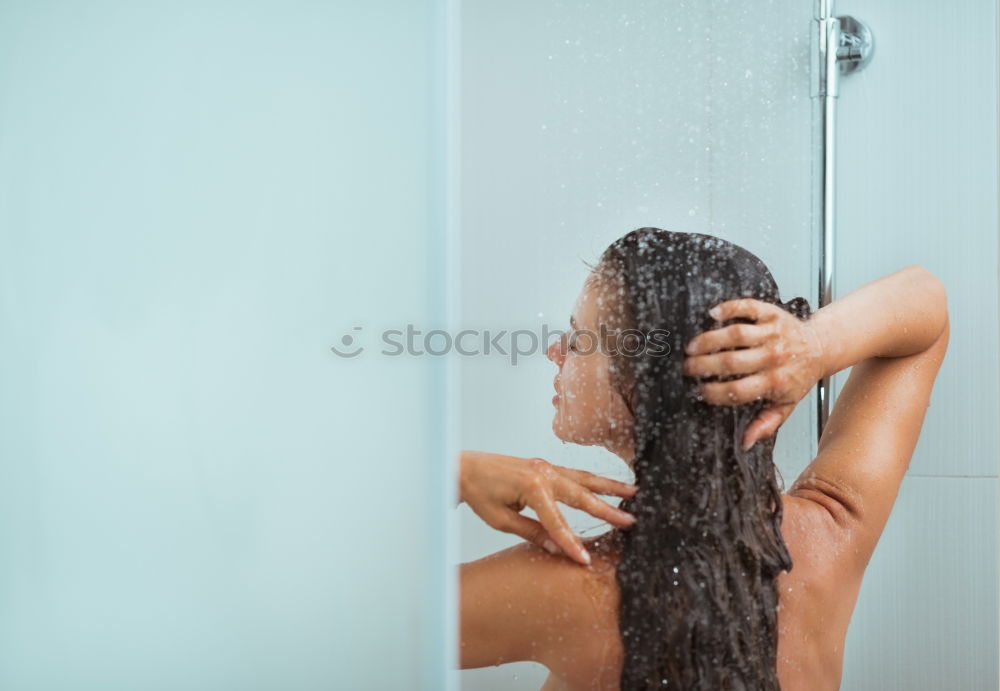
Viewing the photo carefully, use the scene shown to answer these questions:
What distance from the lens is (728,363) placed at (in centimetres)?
69

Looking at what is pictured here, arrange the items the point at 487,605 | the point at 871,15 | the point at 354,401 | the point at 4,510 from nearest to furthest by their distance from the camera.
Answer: the point at 4,510 → the point at 354,401 → the point at 487,605 → the point at 871,15

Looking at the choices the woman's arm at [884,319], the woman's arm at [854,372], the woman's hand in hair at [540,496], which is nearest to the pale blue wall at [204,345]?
the woman's hand in hair at [540,496]

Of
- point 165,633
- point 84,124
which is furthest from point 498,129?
point 165,633

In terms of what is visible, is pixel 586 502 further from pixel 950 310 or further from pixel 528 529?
Answer: pixel 950 310

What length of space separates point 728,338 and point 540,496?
20 centimetres

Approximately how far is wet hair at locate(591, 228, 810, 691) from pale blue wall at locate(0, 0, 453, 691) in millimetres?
199

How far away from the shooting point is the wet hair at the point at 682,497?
67 cm

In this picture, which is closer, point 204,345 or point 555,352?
point 204,345

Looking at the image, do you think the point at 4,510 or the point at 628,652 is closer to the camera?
the point at 4,510

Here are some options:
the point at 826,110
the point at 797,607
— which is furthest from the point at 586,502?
the point at 826,110

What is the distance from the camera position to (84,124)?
0.42 metres

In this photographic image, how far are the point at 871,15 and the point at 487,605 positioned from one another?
77cm

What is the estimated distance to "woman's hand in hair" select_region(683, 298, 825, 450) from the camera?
0.68 m

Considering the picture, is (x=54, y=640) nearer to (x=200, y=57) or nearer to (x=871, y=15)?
(x=200, y=57)
